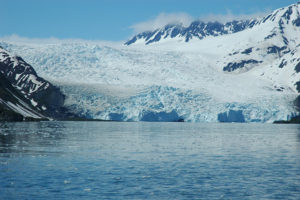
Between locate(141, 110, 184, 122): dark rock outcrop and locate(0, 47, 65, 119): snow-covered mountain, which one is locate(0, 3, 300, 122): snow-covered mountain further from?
locate(0, 47, 65, 119): snow-covered mountain

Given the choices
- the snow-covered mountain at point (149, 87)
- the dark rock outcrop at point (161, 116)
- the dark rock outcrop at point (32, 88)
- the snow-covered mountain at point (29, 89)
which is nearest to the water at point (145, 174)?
the snow-covered mountain at point (149, 87)

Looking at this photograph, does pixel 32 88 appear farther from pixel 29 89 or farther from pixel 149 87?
pixel 149 87

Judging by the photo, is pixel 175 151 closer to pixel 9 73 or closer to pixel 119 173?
pixel 119 173

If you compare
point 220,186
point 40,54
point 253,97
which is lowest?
point 220,186

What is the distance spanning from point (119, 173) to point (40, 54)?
112m

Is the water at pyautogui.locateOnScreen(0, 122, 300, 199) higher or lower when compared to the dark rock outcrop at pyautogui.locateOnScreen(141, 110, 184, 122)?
lower

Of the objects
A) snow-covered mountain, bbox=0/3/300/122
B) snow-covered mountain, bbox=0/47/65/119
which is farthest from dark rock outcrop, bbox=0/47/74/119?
snow-covered mountain, bbox=0/3/300/122

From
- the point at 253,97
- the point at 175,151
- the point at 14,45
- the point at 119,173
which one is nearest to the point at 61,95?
the point at 14,45

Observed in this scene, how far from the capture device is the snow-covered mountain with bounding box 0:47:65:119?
11438 cm

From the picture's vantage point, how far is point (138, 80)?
429 ft

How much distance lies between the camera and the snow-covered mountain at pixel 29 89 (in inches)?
4503

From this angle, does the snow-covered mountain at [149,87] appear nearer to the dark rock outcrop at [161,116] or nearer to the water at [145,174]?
the dark rock outcrop at [161,116]

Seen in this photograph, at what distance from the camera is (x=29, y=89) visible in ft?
426

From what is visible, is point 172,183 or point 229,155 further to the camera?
point 229,155
